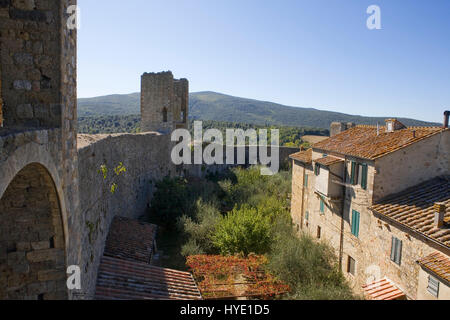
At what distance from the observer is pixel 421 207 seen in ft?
30.1

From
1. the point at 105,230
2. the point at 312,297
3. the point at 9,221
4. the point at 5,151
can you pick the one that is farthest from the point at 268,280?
the point at 5,151

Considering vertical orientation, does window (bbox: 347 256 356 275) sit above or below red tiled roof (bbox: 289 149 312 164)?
below

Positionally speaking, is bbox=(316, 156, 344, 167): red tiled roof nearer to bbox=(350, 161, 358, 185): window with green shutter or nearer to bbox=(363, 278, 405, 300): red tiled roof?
bbox=(350, 161, 358, 185): window with green shutter

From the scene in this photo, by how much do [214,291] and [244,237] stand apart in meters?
3.54

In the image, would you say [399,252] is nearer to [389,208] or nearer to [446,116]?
[389,208]

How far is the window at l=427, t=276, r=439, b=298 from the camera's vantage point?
7093mm

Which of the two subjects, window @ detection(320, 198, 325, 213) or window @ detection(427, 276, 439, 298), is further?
window @ detection(320, 198, 325, 213)

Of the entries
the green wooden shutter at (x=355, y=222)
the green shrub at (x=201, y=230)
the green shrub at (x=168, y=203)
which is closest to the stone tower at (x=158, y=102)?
the green shrub at (x=168, y=203)

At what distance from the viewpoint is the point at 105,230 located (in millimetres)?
8641

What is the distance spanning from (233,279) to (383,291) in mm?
4502

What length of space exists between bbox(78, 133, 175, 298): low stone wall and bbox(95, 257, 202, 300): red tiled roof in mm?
332

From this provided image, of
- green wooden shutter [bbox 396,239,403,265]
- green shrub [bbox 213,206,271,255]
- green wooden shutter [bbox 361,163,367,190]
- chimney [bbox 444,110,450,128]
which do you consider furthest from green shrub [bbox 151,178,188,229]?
chimney [bbox 444,110,450,128]

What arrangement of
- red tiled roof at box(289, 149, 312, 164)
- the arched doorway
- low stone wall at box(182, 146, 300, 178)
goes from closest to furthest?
the arched doorway < red tiled roof at box(289, 149, 312, 164) < low stone wall at box(182, 146, 300, 178)
